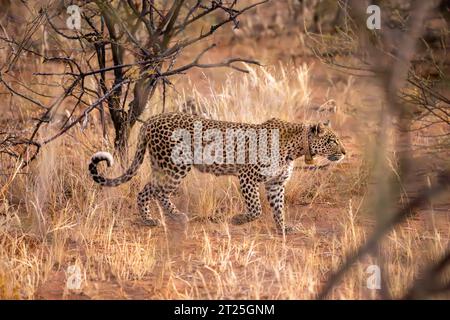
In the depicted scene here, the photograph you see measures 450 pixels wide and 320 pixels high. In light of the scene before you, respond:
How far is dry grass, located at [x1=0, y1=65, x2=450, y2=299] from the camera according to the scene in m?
5.21

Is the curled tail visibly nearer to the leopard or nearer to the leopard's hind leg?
the leopard

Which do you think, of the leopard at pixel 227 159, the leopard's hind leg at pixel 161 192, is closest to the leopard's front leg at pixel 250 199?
the leopard at pixel 227 159

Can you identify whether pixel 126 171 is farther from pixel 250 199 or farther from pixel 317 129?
pixel 317 129

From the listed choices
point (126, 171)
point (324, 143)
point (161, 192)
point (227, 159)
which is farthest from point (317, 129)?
point (126, 171)

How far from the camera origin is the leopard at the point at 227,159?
6.75 meters

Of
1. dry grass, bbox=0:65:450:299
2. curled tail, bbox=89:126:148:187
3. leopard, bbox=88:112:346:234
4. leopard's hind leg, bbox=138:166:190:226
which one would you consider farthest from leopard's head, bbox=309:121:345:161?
curled tail, bbox=89:126:148:187

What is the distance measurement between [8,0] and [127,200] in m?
5.73

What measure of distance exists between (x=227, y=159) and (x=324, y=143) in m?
0.87

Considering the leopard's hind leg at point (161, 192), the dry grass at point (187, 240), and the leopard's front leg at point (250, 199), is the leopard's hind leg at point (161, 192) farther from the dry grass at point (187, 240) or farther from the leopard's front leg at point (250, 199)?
the leopard's front leg at point (250, 199)

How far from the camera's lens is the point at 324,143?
271 inches

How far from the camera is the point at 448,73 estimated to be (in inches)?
278

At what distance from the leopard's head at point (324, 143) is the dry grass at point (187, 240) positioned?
1.88 feet
